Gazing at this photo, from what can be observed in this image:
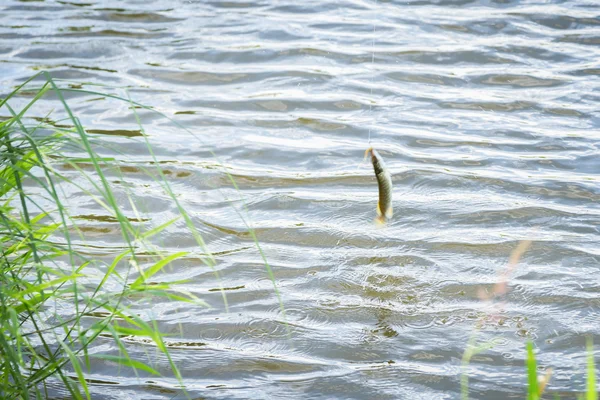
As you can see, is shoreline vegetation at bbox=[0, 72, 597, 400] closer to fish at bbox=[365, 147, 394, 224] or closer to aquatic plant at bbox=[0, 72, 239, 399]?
aquatic plant at bbox=[0, 72, 239, 399]

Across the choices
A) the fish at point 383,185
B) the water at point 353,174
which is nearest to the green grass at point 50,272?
the water at point 353,174

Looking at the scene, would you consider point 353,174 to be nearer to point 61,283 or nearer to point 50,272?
point 61,283

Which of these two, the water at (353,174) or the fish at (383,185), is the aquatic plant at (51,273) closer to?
the water at (353,174)

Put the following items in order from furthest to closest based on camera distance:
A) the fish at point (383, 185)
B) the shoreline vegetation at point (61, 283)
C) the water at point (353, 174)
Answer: the fish at point (383, 185) → the water at point (353, 174) → the shoreline vegetation at point (61, 283)

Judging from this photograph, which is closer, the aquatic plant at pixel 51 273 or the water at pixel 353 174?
the aquatic plant at pixel 51 273

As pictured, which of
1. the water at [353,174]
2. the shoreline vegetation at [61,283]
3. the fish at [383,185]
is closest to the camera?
the shoreline vegetation at [61,283]

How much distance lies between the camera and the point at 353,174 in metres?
5.39

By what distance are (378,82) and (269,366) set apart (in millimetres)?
3874

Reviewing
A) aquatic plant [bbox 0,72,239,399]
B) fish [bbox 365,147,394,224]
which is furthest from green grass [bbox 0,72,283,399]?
fish [bbox 365,147,394,224]

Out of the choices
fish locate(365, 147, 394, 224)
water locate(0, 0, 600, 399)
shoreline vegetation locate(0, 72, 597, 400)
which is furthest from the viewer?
fish locate(365, 147, 394, 224)

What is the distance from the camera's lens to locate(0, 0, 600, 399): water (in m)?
3.52

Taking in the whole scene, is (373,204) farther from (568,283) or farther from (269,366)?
(269,366)

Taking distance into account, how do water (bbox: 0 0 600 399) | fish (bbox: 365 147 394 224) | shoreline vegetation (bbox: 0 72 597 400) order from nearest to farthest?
1. shoreline vegetation (bbox: 0 72 597 400)
2. water (bbox: 0 0 600 399)
3. fish (bbox: 365 147 394 224)

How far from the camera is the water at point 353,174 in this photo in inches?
139
